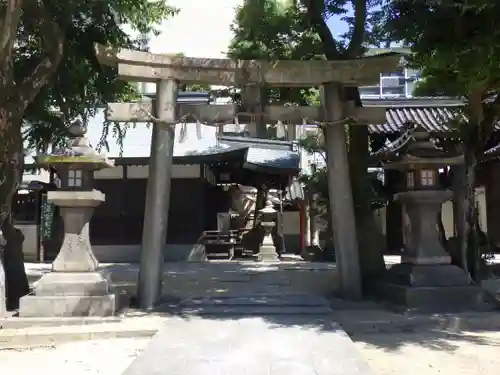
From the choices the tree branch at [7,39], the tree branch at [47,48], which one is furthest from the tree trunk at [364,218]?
the tree branch at [7,39]

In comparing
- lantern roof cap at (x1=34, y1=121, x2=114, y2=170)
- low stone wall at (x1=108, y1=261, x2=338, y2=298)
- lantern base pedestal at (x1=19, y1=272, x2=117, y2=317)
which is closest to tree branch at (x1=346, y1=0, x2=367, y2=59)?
low stone wall at (x1=108, y1=261, x2=338, y2=298)

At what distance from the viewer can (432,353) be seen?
685 cm

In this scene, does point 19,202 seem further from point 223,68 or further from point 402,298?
point 402,298

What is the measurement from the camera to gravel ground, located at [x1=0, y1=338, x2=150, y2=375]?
626cm

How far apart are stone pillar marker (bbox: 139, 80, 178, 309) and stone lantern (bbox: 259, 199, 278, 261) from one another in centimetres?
933

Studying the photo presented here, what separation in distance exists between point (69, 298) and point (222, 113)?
417 cm

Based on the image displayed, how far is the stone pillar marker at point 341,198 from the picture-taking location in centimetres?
996

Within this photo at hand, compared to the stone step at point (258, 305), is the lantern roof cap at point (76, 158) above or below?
above

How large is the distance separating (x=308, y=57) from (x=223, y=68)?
3227 mm

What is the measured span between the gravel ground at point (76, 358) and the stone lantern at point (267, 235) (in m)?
11.2

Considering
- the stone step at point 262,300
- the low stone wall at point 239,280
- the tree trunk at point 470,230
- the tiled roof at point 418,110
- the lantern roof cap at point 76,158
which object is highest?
the tiled roof at point 418,110

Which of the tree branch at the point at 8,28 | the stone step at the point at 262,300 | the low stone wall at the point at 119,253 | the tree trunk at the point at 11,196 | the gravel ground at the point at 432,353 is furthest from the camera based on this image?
the low stone wall at the point at 119,253

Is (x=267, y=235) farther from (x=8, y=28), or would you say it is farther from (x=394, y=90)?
(x=394, y=90)

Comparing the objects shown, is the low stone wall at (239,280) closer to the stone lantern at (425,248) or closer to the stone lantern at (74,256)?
the stone lantern at (425,248)
